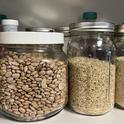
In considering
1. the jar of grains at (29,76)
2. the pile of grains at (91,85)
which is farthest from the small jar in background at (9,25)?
the pile of grains at (91,85)

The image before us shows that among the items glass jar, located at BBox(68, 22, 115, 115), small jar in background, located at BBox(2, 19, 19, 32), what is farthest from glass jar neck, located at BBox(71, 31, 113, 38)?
small jar in background, located at BBox(2, 19, 19, 32)

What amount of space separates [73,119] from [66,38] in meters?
0.25

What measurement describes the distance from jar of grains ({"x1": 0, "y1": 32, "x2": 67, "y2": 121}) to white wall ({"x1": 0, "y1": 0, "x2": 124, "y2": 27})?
0.91 ft

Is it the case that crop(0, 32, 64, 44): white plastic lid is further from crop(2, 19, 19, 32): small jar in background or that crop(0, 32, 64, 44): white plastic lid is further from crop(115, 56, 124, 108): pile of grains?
crop(115, 56, 124, 108): pile of grains

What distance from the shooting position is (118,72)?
60 centimetres

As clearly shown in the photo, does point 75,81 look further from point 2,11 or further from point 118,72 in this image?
point 2,11

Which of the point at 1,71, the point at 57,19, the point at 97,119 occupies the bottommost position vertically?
the point at 97,119

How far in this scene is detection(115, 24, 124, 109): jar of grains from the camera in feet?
1.96

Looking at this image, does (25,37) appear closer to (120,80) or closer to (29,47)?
(29,47)

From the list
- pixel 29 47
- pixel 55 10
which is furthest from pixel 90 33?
pixel 55 10

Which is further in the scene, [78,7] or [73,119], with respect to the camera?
[78,7]

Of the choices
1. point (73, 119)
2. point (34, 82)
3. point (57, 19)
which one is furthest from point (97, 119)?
point (57, 19)

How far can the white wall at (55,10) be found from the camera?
79cm

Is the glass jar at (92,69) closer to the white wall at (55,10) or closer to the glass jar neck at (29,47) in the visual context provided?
the glass jar neck at (29,47)
